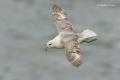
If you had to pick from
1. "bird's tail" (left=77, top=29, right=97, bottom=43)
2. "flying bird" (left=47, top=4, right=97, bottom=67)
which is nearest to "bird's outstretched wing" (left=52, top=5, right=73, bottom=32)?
"flying bird" (left=47, top=4, right=97, bottom=67)

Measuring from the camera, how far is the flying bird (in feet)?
63.4

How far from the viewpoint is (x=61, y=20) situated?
21.6 m

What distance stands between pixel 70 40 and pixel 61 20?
164 centimetres

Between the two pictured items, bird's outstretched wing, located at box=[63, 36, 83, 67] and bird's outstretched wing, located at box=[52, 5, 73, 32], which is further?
bird's outstretched wing, located at box=[52, 5, 73, 32]

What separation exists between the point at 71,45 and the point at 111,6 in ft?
26.6

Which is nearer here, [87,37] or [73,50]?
[73,50]

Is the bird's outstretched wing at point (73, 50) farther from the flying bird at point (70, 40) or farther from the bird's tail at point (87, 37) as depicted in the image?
the bird's tail at point (87, 37)

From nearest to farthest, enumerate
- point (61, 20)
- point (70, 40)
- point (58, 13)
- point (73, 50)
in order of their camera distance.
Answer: point (73, 50), point (70, 40), point (61, 20), point (58, 13)

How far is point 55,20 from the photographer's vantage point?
849 inches

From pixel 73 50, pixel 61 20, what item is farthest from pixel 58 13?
pixel 73 50

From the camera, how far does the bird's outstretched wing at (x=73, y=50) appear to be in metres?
19.1

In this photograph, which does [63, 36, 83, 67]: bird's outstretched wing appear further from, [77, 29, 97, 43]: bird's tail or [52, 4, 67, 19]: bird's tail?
[52, 4, 67, 19]: bird's tail

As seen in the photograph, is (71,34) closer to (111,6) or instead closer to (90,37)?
(90,37)

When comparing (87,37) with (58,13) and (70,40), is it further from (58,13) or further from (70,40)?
(58,13)
